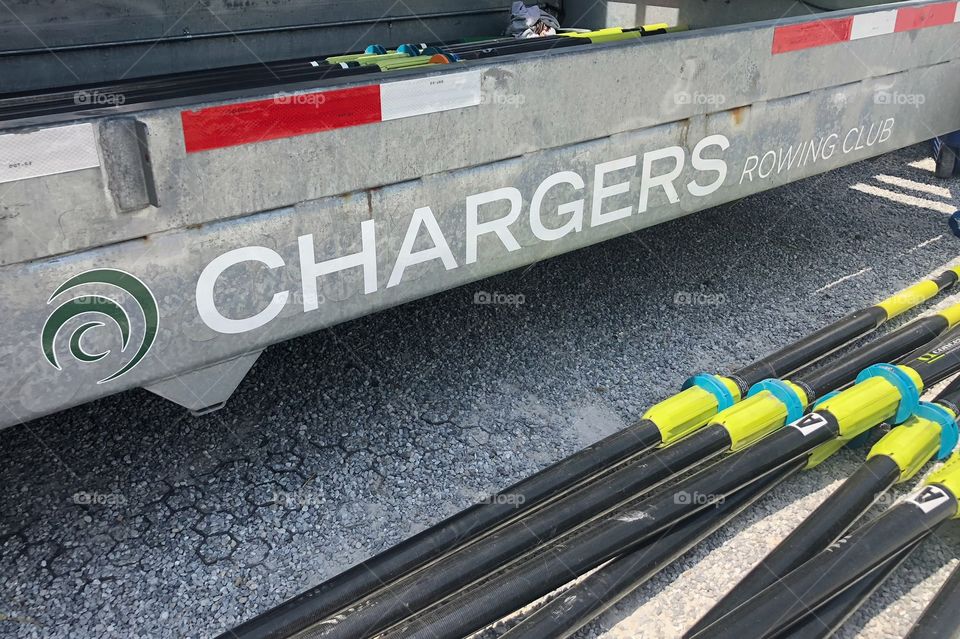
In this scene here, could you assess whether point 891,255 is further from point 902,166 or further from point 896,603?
point 896,603

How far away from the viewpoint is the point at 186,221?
184 centimetres

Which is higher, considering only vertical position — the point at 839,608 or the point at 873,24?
the point at 873,24

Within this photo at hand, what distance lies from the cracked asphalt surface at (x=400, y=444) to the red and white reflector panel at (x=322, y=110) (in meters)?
1.06

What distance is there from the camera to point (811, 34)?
9.57 feet

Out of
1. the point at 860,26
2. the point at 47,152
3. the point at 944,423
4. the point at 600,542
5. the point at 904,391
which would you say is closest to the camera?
the point at 47,152

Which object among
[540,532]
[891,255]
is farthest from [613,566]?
[891,255]

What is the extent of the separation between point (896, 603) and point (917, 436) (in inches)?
20.4

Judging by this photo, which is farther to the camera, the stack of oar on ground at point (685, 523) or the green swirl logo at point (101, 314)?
the stack of oar on ground at point (685, 523)

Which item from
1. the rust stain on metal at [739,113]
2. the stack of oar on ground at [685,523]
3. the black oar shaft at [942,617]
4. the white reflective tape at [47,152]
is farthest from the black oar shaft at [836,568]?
the white reflective tape at [47,152]

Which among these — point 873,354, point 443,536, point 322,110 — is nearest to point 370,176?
point 322,110

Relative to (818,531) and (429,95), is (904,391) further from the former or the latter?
(429,95)

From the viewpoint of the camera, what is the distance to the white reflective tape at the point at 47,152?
159cm

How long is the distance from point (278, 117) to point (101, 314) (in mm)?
574

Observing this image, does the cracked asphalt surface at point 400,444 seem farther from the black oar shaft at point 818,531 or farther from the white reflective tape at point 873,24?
the white reflective tape at point 873,24
